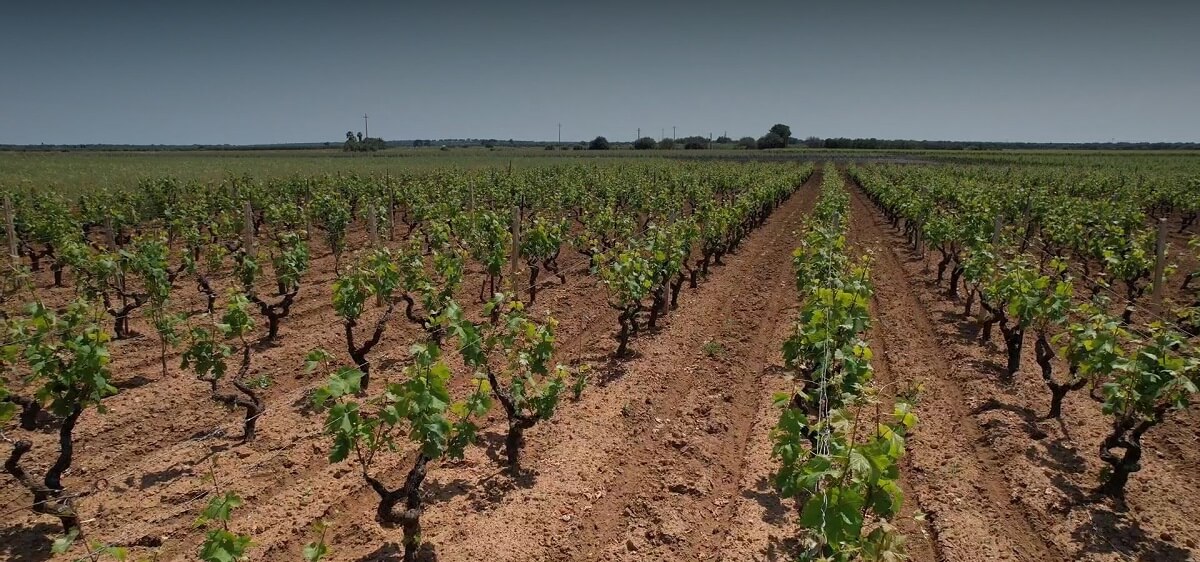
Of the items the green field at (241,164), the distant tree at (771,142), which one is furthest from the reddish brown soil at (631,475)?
the distant tree at (771,142)

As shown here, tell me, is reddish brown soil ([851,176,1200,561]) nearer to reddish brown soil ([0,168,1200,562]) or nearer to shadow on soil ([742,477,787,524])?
reddish brown soil ([0,168,1200,562])

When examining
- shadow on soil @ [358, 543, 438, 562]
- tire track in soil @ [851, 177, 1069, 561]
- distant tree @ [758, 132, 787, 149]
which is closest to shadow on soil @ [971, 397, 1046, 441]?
tire track in soil @ [851, 177, 1069, 561]

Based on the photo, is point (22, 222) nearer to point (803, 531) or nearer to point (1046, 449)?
point (803, 531)

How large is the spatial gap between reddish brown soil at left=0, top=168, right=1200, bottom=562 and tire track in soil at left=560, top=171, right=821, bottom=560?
3 centimetres

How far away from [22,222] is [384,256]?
38.3ft

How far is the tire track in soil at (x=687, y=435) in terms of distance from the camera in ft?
17.5

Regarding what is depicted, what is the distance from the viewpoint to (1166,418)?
292 inches

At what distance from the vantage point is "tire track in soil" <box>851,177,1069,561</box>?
523 centimetres

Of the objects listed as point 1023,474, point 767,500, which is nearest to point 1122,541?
point 1023,474

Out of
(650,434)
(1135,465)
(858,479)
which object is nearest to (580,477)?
(650,434)

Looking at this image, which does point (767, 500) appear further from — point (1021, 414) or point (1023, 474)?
point (1021, 414)

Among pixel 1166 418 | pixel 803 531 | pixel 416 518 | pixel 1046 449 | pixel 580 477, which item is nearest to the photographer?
pixel 416 518

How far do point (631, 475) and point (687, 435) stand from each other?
3.39ft

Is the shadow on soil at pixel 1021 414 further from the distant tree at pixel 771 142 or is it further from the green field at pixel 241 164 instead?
the distant tree at pixel 771 142
